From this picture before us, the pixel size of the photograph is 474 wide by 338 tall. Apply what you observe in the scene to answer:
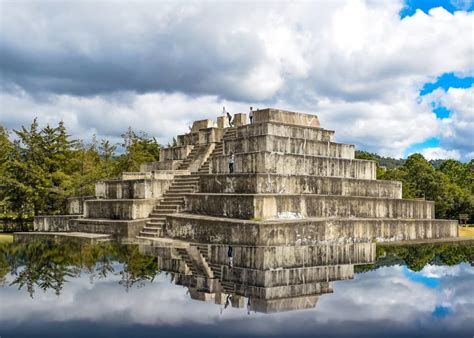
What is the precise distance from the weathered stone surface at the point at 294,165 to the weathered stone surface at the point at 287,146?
0.61m

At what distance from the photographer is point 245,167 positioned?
2056 cm

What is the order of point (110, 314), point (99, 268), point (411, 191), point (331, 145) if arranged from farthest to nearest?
point (411, 191) → point (331, 145) → point (99, 268) → point (110, 314)

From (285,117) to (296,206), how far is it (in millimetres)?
5356

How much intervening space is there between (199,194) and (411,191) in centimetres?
2476

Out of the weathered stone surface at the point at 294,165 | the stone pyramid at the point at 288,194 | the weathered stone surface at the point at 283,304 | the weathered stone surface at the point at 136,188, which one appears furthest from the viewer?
the weathered stone surface at the point at 136,188

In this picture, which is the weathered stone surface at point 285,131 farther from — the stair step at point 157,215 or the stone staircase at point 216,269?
the stone staircase at point 216,269

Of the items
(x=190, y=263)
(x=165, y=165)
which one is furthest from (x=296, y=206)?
(x=165, y=165)

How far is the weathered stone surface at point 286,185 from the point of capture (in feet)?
63.6

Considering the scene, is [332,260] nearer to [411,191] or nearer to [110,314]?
[110,314]

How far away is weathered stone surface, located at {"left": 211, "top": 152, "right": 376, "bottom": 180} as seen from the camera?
2017 centimetres

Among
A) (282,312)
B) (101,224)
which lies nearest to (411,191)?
(101,224)

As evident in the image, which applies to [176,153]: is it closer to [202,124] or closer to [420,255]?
[202,124]

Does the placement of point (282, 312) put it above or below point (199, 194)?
below

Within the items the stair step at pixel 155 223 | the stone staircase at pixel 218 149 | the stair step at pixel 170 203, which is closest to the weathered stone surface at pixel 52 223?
the stair step at pixel 170 203
